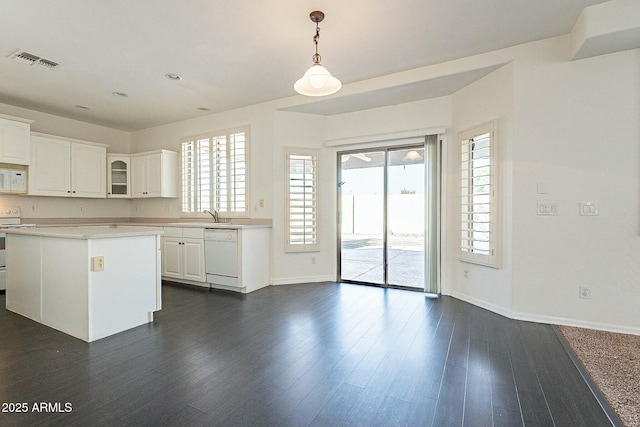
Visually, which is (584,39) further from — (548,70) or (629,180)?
(629,180)

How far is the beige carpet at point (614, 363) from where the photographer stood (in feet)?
5.98

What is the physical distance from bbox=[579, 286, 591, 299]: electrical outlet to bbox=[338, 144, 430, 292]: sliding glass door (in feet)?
5.76

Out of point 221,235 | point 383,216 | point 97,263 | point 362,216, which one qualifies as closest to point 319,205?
point 362,216

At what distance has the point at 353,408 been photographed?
1770 millimetres

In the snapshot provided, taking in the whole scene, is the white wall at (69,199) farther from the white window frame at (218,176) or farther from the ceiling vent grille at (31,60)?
the ceiling vent grille at (31,60)

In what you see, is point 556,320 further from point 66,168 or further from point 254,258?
point 66,168

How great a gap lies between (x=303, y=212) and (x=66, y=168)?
4.11 m

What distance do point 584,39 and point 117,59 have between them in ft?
15.2

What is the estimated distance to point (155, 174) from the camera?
556 centimetres

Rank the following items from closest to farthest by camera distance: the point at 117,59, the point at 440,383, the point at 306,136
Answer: the point at 440,383, the point at 117,59, the point at 306,136

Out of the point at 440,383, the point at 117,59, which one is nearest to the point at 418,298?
the point at 440,383

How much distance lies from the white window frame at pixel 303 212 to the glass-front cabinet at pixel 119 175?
3.41m

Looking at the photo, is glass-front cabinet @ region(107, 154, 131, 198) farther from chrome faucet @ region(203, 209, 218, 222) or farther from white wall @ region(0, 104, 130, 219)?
chrome faucet @ region(203, 209, 218, 222)

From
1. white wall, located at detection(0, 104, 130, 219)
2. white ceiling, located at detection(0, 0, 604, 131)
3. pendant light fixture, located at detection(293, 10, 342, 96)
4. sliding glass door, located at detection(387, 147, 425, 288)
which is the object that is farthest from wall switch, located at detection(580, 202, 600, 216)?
white wall, located at detection(0, 104, 130, 219)
